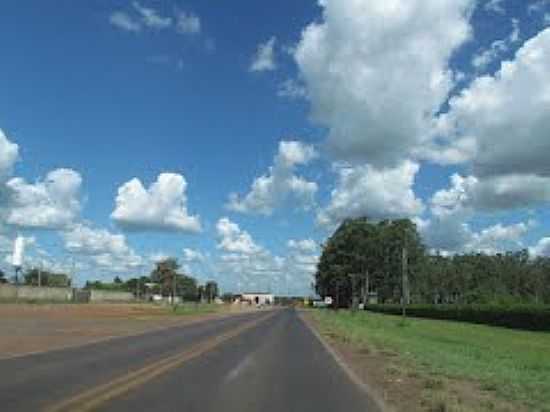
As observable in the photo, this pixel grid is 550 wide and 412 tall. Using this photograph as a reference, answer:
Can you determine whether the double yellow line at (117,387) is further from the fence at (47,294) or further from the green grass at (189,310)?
the fence at (47,294)

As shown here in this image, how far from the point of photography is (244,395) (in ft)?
53.5

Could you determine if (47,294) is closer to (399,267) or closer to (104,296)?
(104,296)

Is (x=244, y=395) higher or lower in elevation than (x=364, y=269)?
lower

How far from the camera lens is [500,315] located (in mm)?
80688

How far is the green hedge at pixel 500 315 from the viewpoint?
2756 inches

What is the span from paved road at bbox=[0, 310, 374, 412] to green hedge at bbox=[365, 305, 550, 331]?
44.0m

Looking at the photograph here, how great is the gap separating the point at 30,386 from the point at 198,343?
2008cm

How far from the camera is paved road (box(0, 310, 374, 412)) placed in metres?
14.3

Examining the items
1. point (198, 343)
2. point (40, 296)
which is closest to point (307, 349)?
point (198, 343)

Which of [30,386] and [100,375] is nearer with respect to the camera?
[30,386]

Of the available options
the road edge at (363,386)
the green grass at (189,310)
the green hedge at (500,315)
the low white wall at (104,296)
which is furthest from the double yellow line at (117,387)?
the low white wall at (104,296)

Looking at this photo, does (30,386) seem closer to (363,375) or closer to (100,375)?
(100,375)

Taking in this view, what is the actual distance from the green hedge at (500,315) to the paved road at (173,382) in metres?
44.0

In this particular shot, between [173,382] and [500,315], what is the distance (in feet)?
217
